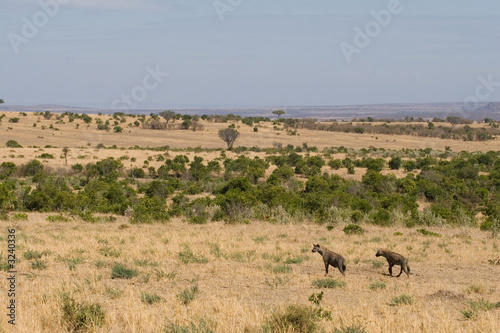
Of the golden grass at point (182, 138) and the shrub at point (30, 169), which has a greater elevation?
the golden grass at point (182, 138)

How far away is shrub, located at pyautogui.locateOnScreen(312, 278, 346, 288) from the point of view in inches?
361

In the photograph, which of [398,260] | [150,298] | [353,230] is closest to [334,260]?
[398,260]

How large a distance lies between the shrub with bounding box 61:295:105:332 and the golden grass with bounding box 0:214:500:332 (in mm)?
101

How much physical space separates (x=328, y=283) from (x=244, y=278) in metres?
1.62

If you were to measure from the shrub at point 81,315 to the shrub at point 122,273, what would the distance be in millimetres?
2954

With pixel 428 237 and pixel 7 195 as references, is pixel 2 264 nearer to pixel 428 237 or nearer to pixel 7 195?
pixel 428 237

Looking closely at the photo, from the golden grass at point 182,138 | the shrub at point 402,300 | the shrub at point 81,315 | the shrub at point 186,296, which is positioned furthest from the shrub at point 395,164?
the shrub at point 81,315

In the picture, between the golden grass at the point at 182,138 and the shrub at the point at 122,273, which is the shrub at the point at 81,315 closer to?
the shrub at the point at 122,273

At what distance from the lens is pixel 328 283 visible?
30.3 feet

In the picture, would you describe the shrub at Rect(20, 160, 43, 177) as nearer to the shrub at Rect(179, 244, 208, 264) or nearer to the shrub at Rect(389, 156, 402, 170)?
the shrub at Rect(389, 156, 402, 170)

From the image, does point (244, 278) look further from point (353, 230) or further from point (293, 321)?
point (353, 230)

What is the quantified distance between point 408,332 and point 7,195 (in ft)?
66.9

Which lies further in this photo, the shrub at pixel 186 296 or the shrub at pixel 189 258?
the shrub at pixel 189 258

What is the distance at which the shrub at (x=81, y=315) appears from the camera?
635cm
